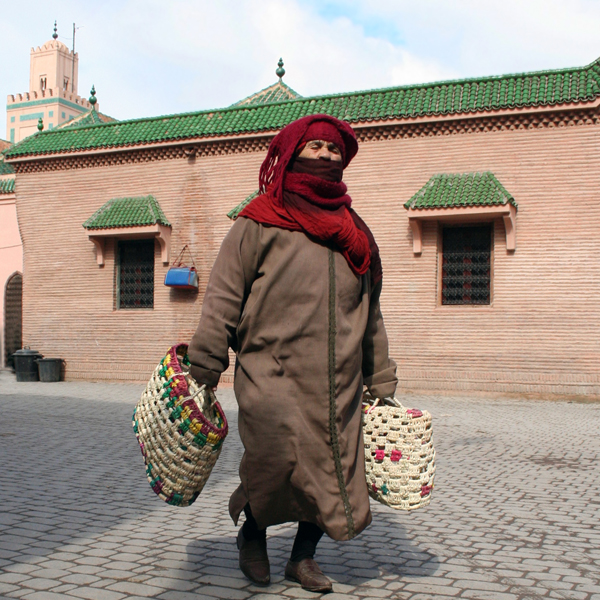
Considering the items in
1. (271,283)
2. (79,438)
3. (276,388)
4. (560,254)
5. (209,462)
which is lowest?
(79,438)

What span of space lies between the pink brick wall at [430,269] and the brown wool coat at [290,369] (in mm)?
11161

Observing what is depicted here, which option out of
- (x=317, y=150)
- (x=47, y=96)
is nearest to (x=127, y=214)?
(x=317, y=150)

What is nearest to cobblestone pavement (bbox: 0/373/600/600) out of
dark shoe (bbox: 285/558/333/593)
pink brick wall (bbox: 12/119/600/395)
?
dark shoe (bbox: 285/558/333/593)

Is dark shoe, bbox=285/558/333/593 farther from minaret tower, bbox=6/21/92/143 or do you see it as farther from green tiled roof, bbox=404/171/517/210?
minaret tower, bbox=6/21/92/143

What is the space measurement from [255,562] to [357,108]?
518 inches

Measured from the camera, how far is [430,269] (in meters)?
14.4

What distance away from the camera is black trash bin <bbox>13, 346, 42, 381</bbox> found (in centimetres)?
1744

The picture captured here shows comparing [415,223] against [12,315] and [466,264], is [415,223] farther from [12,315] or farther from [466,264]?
[12,315]

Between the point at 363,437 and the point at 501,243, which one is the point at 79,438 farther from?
the point at 501,243

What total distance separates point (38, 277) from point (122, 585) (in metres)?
16.1

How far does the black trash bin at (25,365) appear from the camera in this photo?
687 inches

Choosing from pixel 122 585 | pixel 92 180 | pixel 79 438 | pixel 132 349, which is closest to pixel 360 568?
pixel 122 585

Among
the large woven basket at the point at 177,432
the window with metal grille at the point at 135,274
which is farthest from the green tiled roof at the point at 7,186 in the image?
the large woven basket at the point at 177,432

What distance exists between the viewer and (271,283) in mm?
3189
